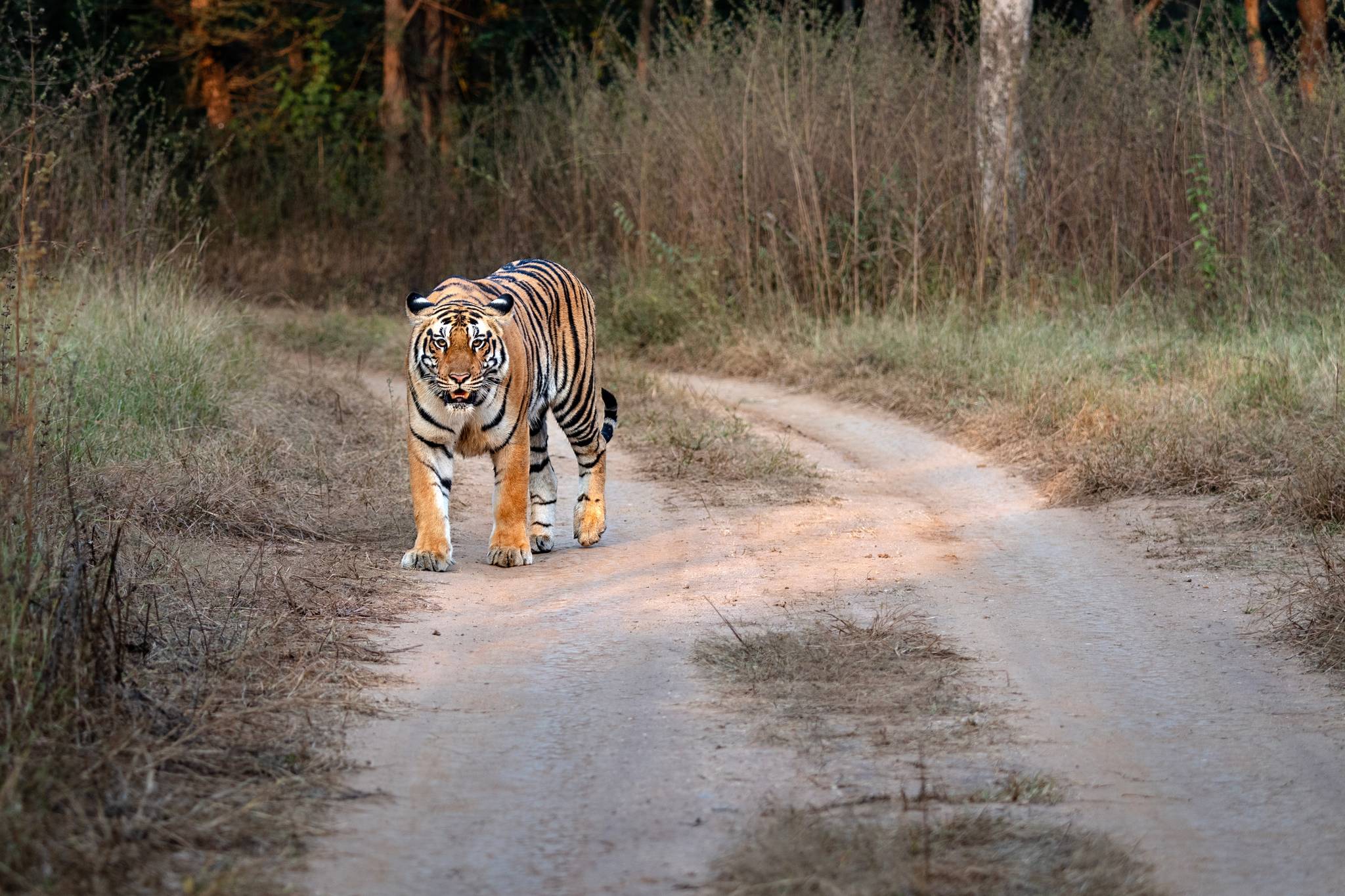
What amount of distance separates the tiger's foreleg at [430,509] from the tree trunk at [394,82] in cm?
1355

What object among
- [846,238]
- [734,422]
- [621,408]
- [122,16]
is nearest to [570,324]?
[734,422]

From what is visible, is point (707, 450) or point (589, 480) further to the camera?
point (707, 450)

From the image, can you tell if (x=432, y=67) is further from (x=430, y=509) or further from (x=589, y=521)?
(x=430, y=509)

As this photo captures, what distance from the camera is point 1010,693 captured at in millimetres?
4352

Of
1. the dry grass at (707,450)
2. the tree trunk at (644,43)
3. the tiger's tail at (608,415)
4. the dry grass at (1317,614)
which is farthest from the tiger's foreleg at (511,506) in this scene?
the tree trunk at (644,43)

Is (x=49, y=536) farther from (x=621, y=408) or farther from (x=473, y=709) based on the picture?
(x=621, y=408)

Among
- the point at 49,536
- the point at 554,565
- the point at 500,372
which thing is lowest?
the point at 554,565

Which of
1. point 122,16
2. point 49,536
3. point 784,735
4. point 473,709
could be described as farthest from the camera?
point 122,16

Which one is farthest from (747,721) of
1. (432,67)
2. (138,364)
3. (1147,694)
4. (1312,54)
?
(432,67)

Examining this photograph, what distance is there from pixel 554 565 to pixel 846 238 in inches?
272

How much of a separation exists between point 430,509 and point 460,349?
1.98 feet

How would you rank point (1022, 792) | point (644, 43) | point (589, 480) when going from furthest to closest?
Result: 1. point (644, 43)
2. point (589, 480)
3. point (1022, 792)

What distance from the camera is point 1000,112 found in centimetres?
1216

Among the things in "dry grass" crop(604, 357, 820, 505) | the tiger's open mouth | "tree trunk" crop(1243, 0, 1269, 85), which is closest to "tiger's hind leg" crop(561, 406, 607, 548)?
"dry grass" crop(604, 357, 820, 505)
